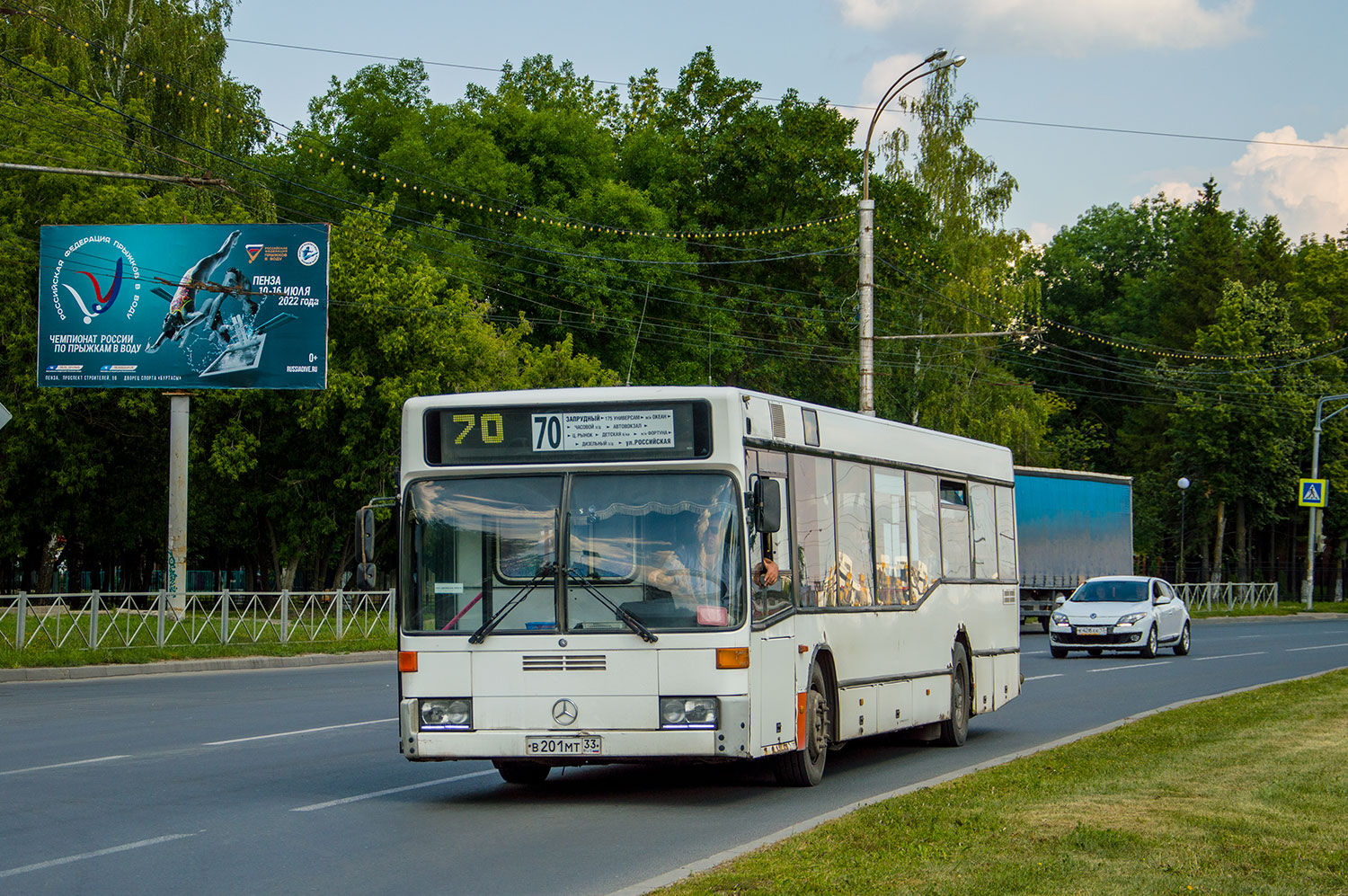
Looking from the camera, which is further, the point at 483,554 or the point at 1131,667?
the point at 1131,667

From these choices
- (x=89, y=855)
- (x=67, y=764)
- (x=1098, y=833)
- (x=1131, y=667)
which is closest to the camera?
(x=1098, y=833)

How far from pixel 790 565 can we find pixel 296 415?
3393 centimetres

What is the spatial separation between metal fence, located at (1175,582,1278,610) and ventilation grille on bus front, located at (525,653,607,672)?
4846 centimetres

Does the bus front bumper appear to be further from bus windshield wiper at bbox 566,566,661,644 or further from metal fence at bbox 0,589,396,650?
metal fence at bbox 0,589,396,650

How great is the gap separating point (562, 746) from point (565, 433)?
6.95 feet

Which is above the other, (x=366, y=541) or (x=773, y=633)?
(x=366, y=541)

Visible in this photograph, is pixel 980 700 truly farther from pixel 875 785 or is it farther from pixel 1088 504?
pixel 1088 504

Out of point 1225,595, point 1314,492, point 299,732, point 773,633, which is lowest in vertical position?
point 1225,595

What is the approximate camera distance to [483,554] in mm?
11273

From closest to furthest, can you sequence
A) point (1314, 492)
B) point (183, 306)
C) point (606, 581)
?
point (606, 581)
point (183, 306)
point (1314, 492)

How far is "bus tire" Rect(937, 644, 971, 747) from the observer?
1559 cm

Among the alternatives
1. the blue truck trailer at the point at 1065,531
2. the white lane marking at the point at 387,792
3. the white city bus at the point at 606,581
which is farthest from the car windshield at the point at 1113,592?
the white city bus at the point at 606,581

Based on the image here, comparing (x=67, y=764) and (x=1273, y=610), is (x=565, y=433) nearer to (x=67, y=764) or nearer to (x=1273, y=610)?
(x=67, y=764)

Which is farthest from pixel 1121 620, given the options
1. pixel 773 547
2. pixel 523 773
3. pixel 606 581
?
pixel 606 581
